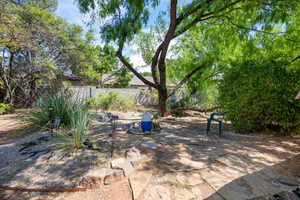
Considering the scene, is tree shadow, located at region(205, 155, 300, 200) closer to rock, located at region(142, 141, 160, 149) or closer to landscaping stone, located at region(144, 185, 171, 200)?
landscaping stone, located at region(144, 185, 171, 200)

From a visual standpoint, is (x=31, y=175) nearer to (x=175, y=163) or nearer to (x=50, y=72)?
(x=175, y=163)

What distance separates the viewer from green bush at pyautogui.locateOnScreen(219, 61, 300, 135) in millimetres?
3355

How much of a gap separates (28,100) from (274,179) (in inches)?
397

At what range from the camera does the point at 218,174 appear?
1.75 meters

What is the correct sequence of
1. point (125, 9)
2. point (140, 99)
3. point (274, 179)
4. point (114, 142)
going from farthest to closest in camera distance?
point (140, 99) → point (125, 9) → point (114, 142) → point (274, 179)

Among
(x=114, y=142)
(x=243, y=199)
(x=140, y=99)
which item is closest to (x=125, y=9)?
(x=114, y=142)

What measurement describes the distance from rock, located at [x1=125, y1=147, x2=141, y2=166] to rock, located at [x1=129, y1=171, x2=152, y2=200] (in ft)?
0.65

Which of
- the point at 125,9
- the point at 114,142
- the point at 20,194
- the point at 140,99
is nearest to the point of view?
the point at 20,194

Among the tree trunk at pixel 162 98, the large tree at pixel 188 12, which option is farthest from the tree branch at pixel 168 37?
the tree trunk at pixel 162 98

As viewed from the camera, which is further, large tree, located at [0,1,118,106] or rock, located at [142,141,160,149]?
large tree, located at [0,1,118,106]

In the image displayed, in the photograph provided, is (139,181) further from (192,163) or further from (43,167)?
(43,167)

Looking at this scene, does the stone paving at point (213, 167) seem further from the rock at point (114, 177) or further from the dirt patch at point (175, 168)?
the rock at point (114, 177)

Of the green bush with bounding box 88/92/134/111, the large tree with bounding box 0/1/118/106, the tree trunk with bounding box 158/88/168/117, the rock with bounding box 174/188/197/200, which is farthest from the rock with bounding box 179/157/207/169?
the green bush with bounding box 88/92/134/111

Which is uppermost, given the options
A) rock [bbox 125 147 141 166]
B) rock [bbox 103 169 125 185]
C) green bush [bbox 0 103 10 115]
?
green bush [bbox 0 103 10 115]
